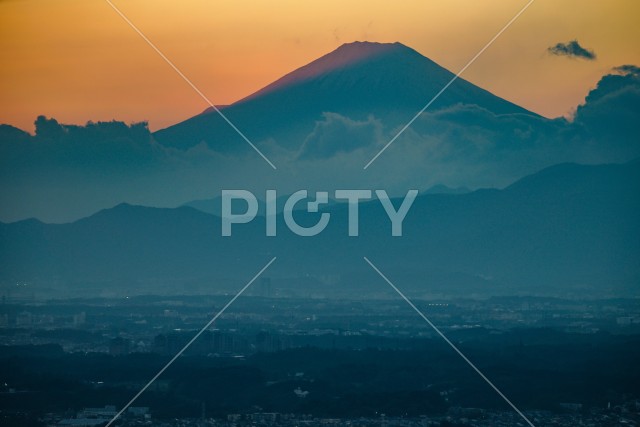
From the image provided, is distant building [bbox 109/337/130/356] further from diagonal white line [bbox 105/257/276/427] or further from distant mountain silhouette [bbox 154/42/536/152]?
distant mountain silhouette [bbox 154/42/536/152]

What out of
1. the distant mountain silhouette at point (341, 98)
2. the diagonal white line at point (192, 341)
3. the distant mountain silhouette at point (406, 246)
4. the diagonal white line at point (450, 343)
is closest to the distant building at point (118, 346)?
the diagonal white line at point (192, 341)

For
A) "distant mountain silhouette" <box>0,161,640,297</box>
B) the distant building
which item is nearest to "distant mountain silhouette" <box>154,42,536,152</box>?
"distant mountain silhouette" <box>0,161,640,297</box>

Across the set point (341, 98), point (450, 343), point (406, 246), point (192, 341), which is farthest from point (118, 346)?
point (341, 98)

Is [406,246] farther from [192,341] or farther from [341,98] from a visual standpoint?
[192,341]

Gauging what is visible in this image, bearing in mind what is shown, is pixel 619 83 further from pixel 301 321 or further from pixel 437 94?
pixel 301 321

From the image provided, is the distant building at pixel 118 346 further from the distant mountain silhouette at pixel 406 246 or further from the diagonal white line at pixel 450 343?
the distant mountain silhouette at pixel 406 246
